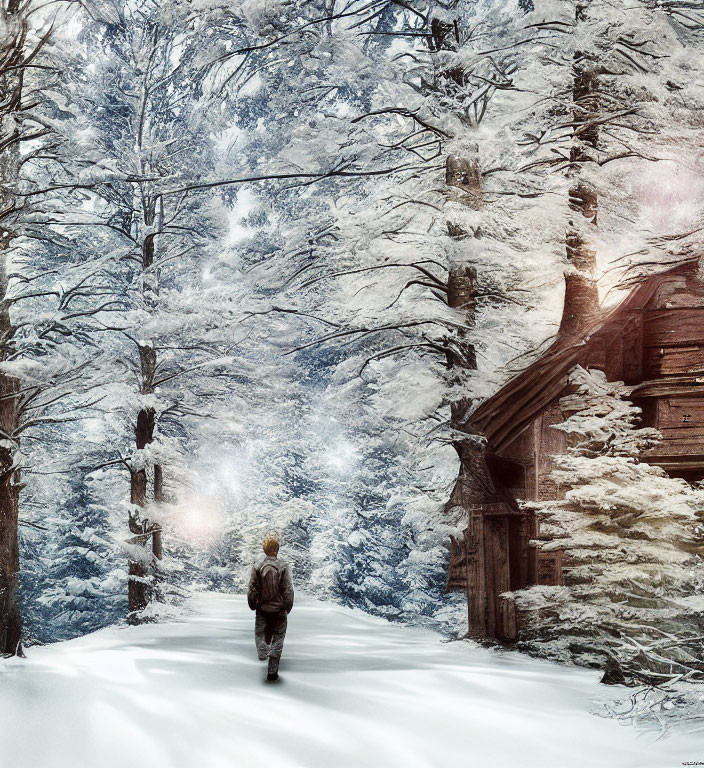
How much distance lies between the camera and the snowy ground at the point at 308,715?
592 centimetres

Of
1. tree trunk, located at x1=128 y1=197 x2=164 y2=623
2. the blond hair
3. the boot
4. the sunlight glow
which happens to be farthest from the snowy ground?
the sunlight glow

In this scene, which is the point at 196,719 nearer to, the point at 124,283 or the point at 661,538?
the point at 661,538

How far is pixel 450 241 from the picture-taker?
38.7 ft

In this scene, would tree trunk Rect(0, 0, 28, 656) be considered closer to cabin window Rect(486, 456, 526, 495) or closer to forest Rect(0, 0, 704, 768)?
Answer: forest Rect(0, 0, 704, 768)

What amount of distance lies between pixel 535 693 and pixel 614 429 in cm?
400

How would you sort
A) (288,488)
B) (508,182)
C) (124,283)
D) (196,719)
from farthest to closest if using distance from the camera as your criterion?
(288,488) → (124,283) → (508,182) → (196,719)

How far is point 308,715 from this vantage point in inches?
267

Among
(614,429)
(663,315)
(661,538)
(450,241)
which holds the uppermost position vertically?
(450,241)

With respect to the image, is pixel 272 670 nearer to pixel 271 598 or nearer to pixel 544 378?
pixel 271 598

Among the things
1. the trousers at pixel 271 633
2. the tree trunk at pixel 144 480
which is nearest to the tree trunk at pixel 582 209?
the trousers at pixel 271 633

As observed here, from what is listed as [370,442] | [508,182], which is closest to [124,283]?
[370,442]

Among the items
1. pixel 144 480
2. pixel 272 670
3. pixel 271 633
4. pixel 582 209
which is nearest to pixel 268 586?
pixel 271 633

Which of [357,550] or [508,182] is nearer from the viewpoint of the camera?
[508,182]

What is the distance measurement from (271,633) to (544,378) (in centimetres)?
565
